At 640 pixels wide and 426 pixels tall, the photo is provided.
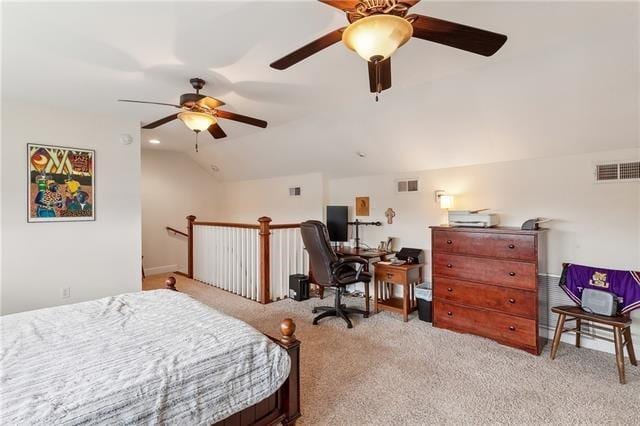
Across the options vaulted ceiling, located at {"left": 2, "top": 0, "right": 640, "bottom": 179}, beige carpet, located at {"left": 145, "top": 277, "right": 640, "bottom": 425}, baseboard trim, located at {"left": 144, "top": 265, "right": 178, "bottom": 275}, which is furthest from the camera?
baseboard trim, located at {"left": 144, "top": 265, "right": 178, "bottom": 275}

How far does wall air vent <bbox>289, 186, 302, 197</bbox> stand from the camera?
5.57 m

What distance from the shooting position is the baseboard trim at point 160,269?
5941mm

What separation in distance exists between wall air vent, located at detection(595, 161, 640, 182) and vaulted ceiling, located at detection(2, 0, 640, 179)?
0.17m

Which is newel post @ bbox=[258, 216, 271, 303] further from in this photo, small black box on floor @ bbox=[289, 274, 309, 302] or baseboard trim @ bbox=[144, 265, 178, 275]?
baseboard trim @ bbox=[144, 265, 178, 275]

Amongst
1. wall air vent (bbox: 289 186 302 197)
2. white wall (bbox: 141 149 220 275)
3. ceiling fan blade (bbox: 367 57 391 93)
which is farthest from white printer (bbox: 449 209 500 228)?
white wall (bbox: 141 149 220 275)

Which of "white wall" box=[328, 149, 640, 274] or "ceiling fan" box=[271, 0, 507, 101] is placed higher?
"ceiling fan" box=[271, 0, 507, 101]

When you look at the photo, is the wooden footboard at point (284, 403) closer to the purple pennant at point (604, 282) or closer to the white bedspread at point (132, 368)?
the white bedspread at point (132, 368)

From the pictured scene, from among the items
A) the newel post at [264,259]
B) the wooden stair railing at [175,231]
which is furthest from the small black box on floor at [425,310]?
the wooden stair railing at [175,231]

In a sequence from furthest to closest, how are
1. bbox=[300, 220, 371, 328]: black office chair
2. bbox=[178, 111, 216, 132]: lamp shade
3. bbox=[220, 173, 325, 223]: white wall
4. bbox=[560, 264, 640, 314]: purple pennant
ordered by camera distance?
bbox=[220, 173, 325, 223]: white wall
bbox=[300, 220, 371, 328]: black office chair
bbox=[178, 111, 216, 132]: lamp shade
bbox=[560, 264, 640, 314]: purple pennant

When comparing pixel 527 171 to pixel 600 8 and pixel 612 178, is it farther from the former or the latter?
pixel 600 8

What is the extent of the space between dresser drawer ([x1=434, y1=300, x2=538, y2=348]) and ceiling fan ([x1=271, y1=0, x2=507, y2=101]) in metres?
2.45

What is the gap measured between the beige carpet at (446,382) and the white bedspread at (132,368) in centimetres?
76

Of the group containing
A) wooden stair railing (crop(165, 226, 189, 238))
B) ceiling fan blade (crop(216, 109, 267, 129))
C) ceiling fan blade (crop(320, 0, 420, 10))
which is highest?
ceiling fan blade (crop(320, 0, 420, 10))

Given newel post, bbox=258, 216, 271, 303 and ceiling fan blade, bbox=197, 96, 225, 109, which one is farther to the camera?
newel post, bbox=258, 216, 271, 303
